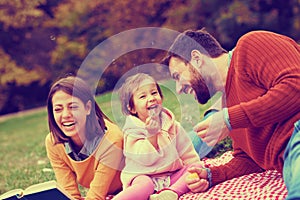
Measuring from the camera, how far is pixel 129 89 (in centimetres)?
230

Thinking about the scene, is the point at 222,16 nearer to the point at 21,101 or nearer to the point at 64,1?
the point at 64,1

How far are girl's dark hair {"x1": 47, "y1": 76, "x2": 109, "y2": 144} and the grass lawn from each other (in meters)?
0.08

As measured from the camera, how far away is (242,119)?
1911mm

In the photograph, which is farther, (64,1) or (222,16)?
(222,16)

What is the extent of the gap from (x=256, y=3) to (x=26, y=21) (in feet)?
9.43

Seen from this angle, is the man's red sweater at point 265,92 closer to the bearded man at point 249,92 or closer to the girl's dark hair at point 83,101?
the bearded man at point 249,92

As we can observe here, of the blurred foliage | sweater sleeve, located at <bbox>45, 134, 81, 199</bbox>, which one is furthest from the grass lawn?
the blurred foliage

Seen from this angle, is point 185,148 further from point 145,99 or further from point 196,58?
point 196,58

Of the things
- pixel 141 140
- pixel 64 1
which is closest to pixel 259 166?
pixel 141 140

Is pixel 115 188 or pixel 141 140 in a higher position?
pixel 141 140

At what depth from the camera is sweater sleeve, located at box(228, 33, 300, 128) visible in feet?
6.17

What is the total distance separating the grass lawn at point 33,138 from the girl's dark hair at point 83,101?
0.26 ft

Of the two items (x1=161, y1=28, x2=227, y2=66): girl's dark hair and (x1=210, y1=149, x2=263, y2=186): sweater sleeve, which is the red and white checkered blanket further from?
(x1=161, y1=28, x2=227, y2=66): girl's dark hair

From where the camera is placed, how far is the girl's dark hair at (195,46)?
221 centimetres
